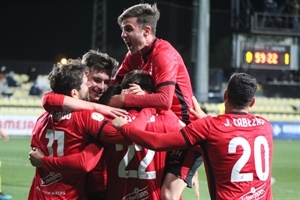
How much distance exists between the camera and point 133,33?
236 inches

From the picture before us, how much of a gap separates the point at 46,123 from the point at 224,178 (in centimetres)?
132

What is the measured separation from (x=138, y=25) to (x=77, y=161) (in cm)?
132

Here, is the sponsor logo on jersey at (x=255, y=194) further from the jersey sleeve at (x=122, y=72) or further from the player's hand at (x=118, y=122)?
the jersey sleeve at (x=122, y=72)

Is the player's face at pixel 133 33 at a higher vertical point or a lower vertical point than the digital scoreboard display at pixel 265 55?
higher

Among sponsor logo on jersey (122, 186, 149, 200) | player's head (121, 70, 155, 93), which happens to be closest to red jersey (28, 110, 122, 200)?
sponsor logo on jersey (122, 186, 149, 200)

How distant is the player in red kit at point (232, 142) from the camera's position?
514 cm

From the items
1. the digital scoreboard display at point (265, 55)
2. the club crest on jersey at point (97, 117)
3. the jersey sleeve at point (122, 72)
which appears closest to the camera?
the club crest on jersey at point (97, 117)

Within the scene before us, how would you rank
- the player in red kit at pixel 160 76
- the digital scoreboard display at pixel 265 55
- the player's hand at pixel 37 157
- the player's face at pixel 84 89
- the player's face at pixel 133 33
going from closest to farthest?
the player's hand at pixel 37 157 → the player's face at pixel 84 89 → the player in red kit at pixel 160 76 → the player's face at pixel 133 33 → the digital scoreboard display at pixel 265 55

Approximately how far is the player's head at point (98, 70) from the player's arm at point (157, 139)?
82 centimetres

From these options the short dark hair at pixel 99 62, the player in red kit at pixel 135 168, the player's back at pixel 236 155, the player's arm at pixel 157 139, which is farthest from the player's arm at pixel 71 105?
the player's back at pixel 236 155

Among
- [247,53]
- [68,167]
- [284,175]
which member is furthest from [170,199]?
[247,53]

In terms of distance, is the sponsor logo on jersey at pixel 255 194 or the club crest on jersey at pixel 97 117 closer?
the sponsor logo on jersey at pixel 255 194

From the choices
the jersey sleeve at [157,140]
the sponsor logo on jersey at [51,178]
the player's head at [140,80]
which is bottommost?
the sponsor logo on jersey at [51,178]

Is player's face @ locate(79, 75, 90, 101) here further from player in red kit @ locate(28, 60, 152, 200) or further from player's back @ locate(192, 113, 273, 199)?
player's back @ locate(192, 113, 273, 199)
